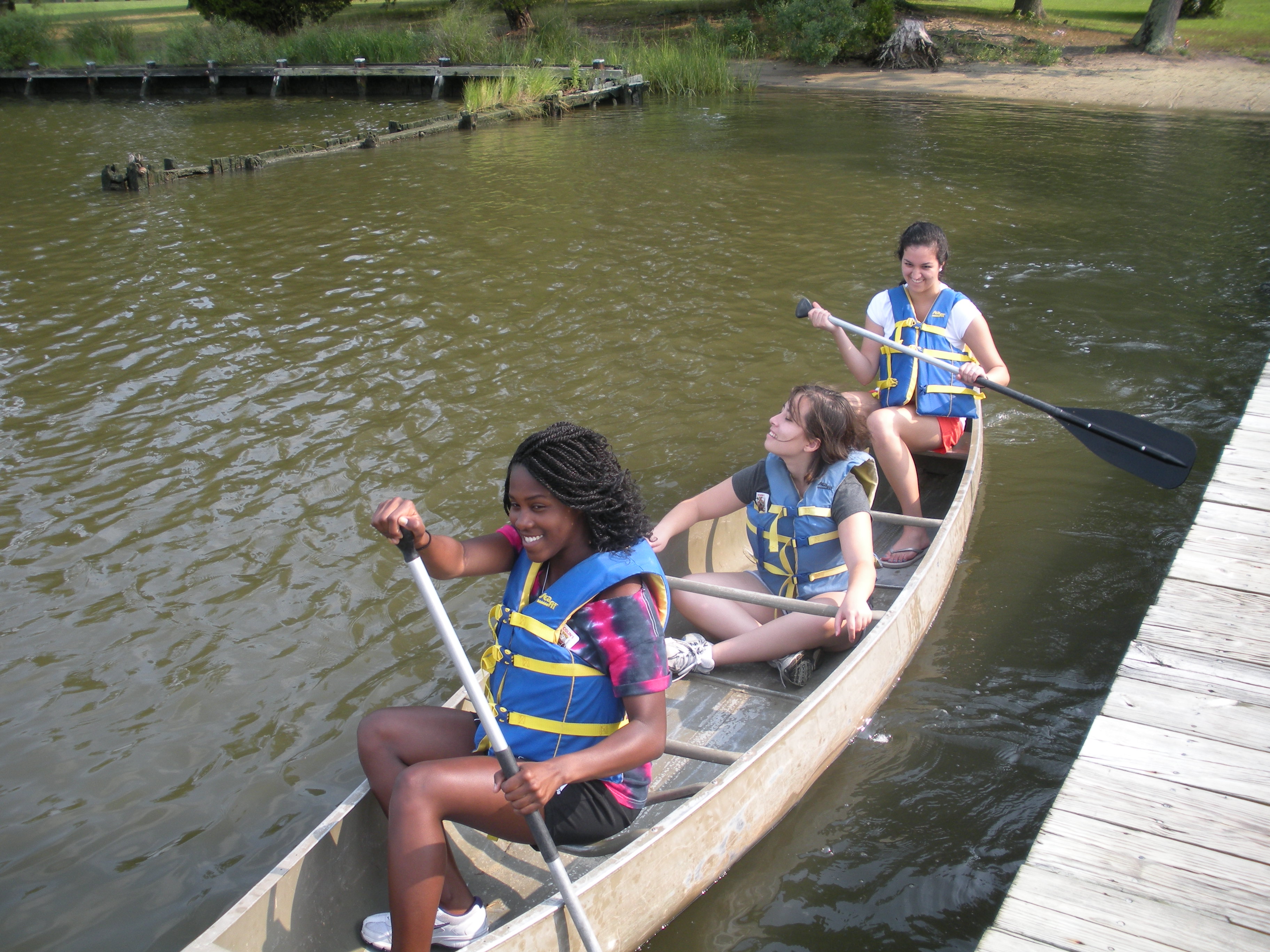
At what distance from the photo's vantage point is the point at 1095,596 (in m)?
5.14

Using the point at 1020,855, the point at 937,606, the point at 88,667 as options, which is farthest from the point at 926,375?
the point at 88,667

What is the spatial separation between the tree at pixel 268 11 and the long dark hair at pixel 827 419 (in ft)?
95.3

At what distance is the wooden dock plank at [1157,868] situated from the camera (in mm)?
2830

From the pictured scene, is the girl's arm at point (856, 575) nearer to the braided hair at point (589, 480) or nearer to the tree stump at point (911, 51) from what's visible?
the braided hair at point (589, 480)

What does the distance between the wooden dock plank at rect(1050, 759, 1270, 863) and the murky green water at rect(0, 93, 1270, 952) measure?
53 centimetres

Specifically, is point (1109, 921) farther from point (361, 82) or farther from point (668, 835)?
point (361, 82)

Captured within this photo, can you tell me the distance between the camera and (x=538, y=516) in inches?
108

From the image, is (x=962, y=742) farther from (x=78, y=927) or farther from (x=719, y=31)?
(x=719, y=31)

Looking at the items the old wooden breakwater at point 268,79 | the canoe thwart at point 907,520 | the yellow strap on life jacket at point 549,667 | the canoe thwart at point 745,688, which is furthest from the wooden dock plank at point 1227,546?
the old wooden breakwater at point 268,79

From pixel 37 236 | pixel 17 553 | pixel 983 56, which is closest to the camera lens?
pixel 17 553

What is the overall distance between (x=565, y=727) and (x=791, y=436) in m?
1.82

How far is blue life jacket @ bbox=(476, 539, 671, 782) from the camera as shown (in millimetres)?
2768

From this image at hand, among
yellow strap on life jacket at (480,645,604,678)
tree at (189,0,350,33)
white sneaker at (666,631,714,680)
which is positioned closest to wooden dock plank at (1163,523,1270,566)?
white sneaker at (666,631,714,680)

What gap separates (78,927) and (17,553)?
2.82 meters
